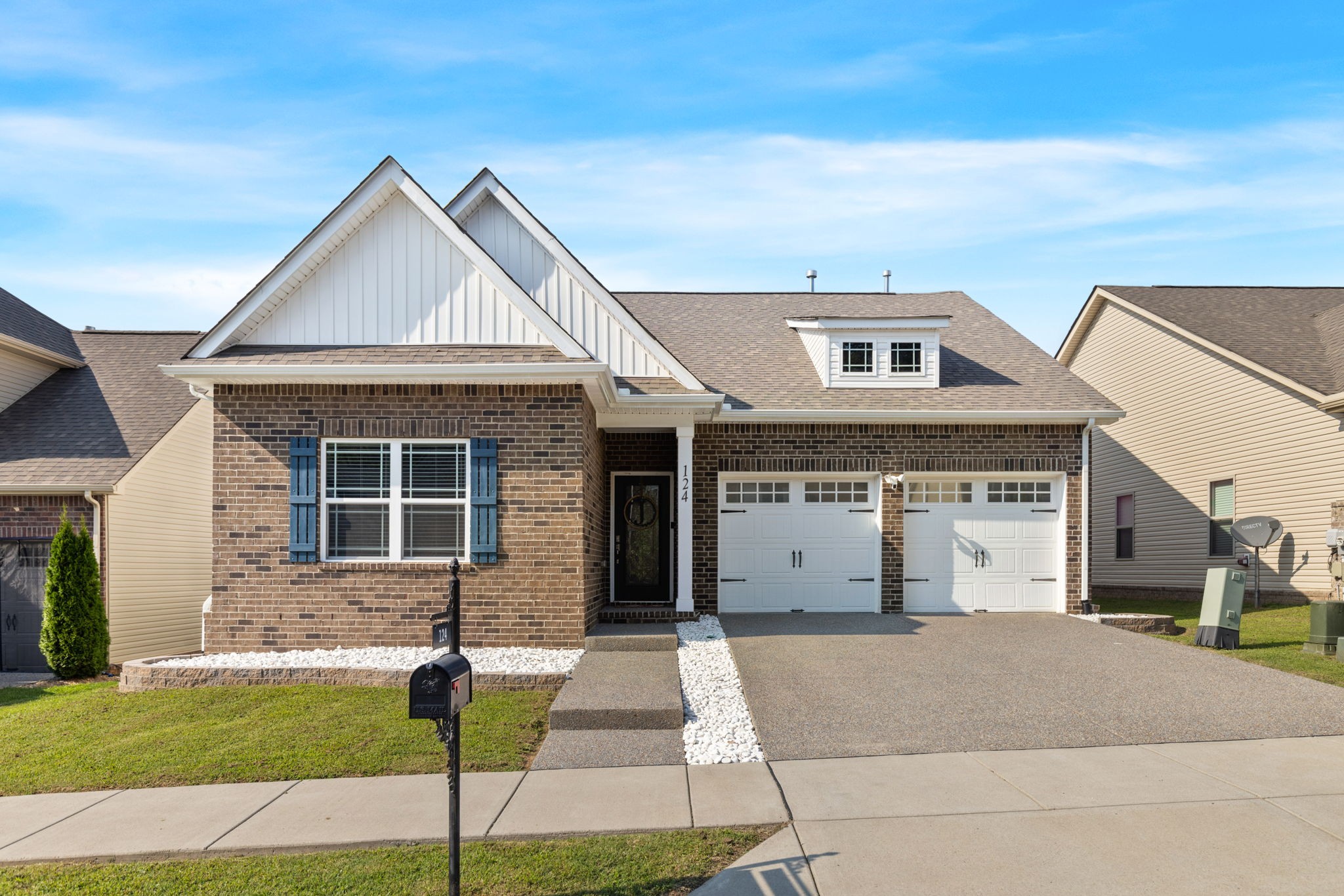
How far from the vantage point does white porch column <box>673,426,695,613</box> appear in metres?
13.1

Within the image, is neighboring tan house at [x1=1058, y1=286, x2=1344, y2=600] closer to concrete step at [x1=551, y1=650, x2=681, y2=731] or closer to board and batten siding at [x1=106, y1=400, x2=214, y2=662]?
concrete step at [x1=551, y1=650, x2=681, y2=731]

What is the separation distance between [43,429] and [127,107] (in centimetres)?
741

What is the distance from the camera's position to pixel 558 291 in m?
13.4

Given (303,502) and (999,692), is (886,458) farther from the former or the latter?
(303,502)

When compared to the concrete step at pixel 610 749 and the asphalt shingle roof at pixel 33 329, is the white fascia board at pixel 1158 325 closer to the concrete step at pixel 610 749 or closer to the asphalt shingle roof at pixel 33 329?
the concrete step at pixel 610 749

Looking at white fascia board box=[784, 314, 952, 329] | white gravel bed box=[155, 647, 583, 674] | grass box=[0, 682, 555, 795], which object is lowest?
grass box=[0, 682, 555, 795]

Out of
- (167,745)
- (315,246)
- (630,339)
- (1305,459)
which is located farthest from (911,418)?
(167,745)

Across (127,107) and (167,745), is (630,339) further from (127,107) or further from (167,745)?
(167,745)

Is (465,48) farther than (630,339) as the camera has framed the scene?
No

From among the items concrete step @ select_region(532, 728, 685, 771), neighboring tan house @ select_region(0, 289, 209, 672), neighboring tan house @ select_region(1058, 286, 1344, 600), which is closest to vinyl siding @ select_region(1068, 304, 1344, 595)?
neighboring tan house @ select_region(1058, 286, 1344, 600)

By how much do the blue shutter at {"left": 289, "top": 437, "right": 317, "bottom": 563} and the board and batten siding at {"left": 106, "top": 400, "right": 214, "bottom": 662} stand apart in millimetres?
3803

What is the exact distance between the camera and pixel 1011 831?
546cm

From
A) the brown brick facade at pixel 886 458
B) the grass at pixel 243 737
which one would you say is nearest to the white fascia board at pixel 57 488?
the grass at pixel 243 737

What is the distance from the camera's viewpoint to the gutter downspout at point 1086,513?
569 inches
